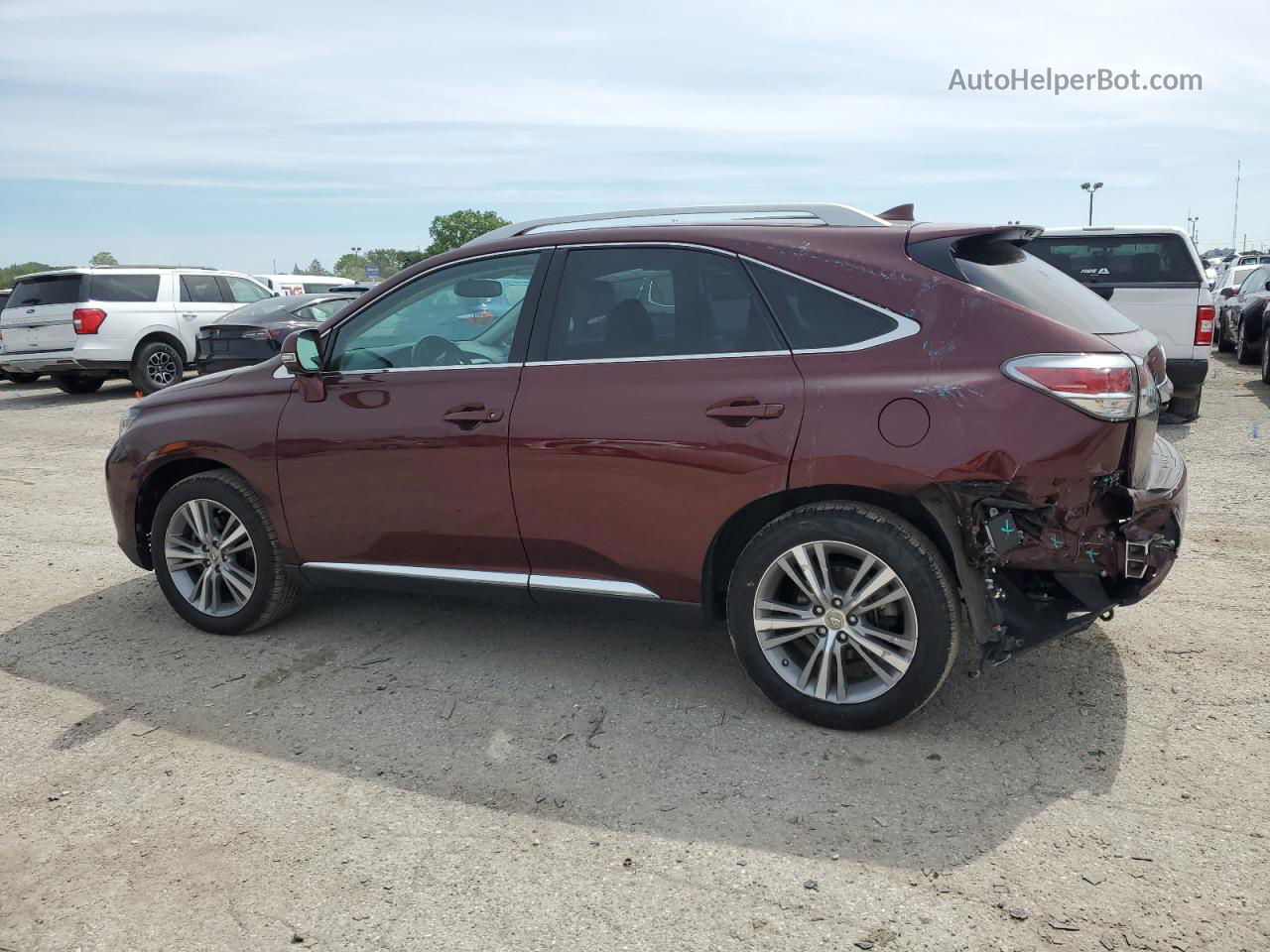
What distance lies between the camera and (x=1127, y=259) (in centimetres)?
1053

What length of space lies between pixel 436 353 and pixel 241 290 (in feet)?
49.3

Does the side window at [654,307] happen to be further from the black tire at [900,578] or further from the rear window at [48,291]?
the rear window at [48,291]

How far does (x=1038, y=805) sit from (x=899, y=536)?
95 centimetres

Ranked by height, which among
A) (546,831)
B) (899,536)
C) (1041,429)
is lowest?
(546,831)

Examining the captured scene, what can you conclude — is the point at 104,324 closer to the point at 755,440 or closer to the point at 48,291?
the point at 48,291

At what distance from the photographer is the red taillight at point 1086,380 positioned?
3.39 m

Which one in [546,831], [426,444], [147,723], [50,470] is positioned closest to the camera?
[546,831]

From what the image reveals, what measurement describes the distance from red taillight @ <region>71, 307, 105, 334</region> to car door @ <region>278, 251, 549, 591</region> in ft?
42.2

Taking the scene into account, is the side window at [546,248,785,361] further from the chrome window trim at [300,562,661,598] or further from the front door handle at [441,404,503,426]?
the chrome window trim at [300,562,661,598]

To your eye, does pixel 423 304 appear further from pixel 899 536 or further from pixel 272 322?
pixel 272 322

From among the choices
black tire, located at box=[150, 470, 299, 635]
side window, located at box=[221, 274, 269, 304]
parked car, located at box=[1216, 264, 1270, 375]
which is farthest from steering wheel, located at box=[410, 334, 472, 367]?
side window, located at box=[221, 274, 269, 304]

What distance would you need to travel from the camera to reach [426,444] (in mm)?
4398

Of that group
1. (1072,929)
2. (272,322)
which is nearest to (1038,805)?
(1072,929)

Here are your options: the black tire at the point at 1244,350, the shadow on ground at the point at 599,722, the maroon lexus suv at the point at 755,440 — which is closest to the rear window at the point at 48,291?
the shadow on ground at the point at 599,722
